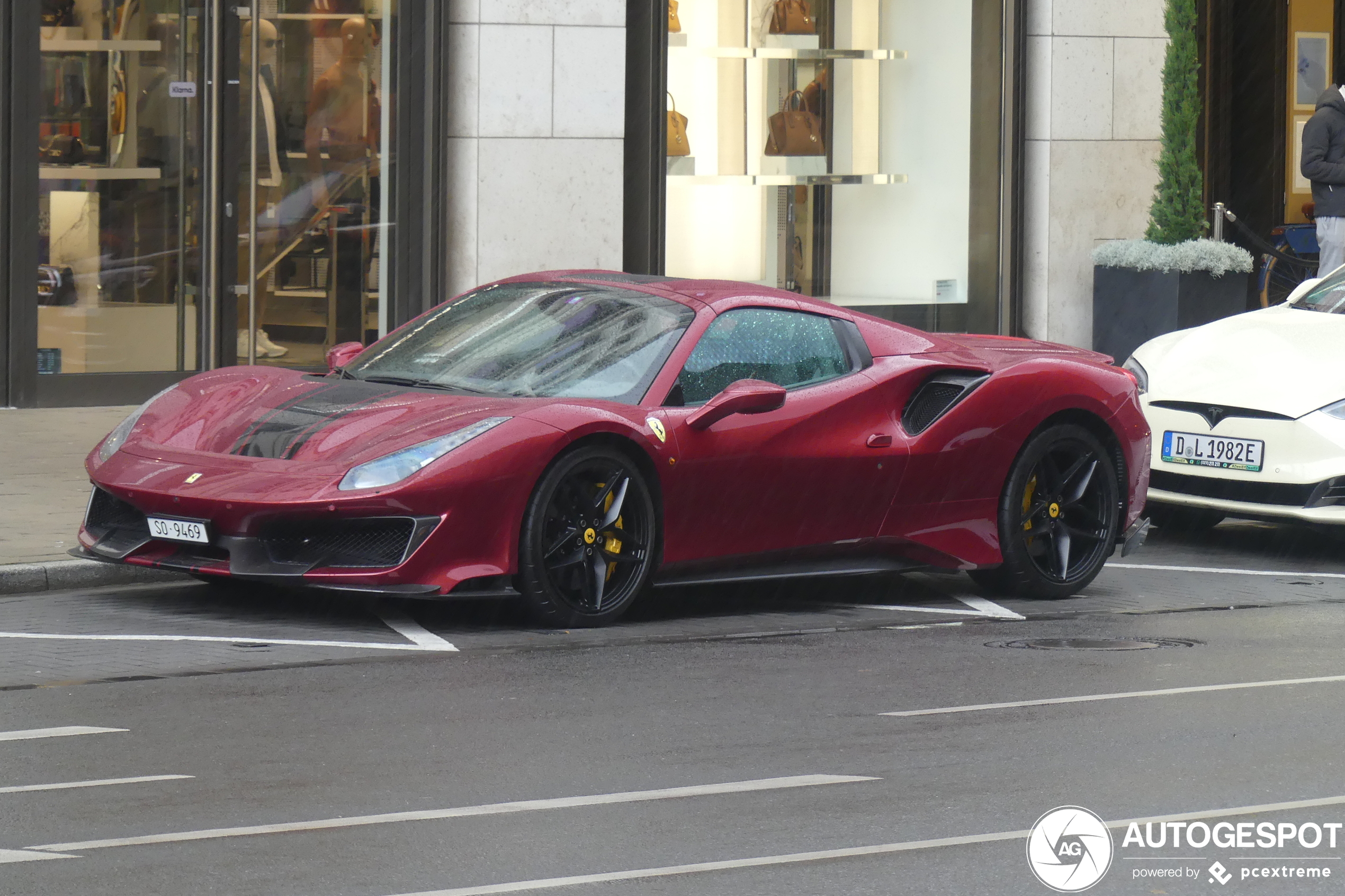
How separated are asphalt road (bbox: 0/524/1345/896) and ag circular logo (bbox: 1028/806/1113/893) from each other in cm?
4

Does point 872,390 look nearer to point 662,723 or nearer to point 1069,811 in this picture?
point 662,723

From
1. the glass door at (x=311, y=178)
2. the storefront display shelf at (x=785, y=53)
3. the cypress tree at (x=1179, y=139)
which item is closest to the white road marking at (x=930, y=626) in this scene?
the glass door at (x=311, y=178)

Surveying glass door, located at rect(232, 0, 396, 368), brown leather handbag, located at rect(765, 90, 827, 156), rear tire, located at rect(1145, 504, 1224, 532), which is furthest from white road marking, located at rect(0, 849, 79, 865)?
brown leather handbag, located at rect(765, 90, 827, 156)

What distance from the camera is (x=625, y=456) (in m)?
8.16

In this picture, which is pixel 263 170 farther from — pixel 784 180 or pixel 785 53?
pixel 785 53

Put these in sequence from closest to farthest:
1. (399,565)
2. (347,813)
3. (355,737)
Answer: (347,813), (355,737), (399,565)

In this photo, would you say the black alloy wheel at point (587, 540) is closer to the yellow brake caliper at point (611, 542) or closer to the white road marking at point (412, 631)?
the yellow brake caliper at point (611, 542)

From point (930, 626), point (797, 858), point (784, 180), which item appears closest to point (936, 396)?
point (930, 626)

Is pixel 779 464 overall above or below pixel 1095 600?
above

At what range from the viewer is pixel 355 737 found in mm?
6219

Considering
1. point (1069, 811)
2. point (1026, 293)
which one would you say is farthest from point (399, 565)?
point (1026, 293)

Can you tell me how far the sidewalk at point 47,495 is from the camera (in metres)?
8.96

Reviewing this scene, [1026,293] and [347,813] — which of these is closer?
[347,813]

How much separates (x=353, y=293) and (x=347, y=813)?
1049cm
